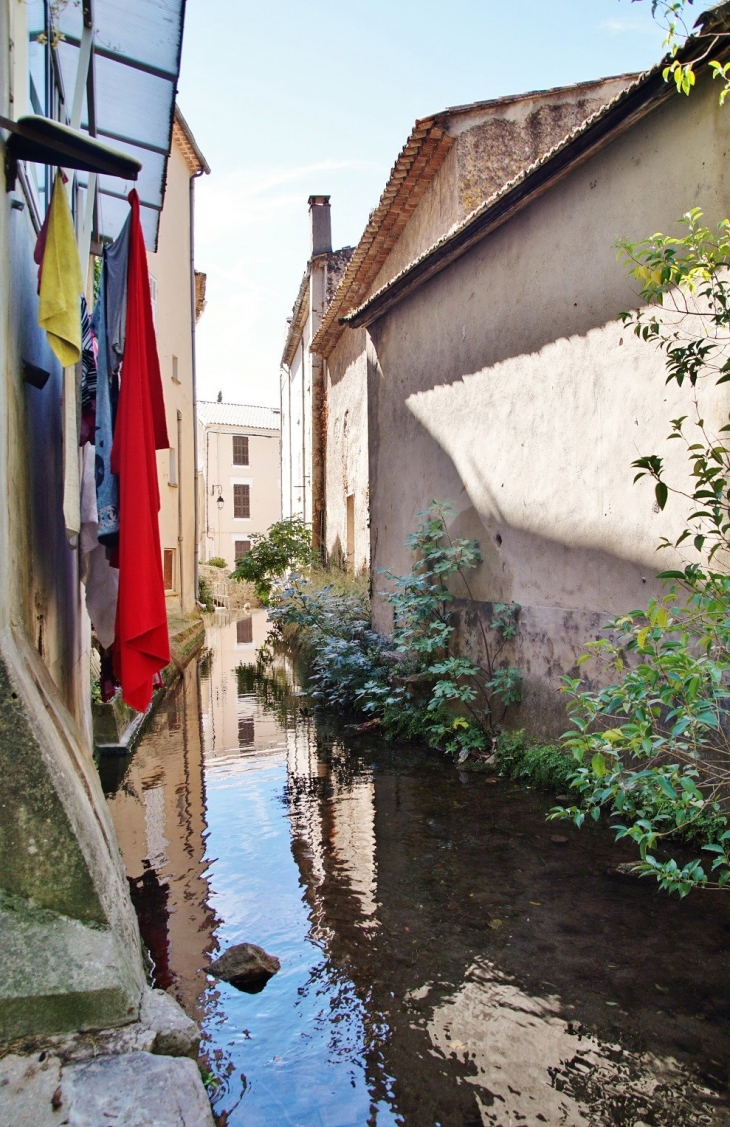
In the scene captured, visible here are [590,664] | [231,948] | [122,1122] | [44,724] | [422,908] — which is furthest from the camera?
[590,664]

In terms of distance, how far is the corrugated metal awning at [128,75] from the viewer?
15.4ft

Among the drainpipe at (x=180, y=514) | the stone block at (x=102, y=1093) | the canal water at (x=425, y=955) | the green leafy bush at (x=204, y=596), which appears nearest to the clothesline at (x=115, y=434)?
the canal water at (x=425, y=955)

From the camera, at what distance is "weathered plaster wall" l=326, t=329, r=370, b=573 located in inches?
618

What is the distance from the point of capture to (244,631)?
20.7 meters

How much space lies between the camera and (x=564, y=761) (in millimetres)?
6059

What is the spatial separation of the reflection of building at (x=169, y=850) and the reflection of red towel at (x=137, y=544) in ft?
3.66

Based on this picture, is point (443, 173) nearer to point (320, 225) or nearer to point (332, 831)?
point (320, 225)

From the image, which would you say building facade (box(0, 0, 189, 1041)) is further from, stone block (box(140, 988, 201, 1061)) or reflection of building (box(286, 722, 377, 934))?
reflection of building (box(286, 722, 377, 934))

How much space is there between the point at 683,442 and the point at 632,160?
1.93m

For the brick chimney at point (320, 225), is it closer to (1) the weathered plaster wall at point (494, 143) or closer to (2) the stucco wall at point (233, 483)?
(1) the weathered plaster wall at point (494, 143)

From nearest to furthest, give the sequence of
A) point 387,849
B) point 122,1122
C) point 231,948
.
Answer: point 122,1122 → point 231,948 → point 387,849

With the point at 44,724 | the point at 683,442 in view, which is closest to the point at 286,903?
the point at 44,724

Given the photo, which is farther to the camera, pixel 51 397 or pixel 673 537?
pixel 673 537

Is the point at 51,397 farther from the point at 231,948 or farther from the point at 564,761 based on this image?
the point at 564,761
